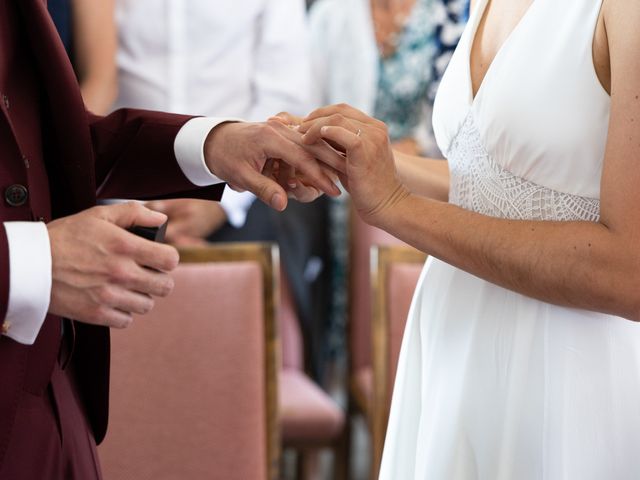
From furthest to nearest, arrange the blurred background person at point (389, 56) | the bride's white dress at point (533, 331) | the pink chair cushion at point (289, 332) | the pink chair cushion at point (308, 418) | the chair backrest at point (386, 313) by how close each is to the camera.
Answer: the blurred background person at point (389, 56) → the pink chair cushion at point (289, 332) → the pink chair cushion at point (308, 418) → the chair backrest at point (386, 313) → the bride's white dress at point (533, 331)

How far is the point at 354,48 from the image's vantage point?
340 cm

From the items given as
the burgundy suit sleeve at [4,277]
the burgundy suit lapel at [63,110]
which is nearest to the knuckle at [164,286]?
the burgundy suit sleeve at [4,277]

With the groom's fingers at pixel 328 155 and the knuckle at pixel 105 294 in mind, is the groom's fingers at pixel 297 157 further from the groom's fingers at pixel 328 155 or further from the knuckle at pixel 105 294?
the knuckle at pixel 105 294

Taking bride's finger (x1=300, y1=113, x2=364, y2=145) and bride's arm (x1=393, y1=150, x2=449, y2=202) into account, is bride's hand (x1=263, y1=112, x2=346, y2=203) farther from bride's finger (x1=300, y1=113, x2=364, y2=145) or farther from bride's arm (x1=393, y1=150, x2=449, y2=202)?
bride's arm (x1=393, y1=150, x2=449, y2=202)

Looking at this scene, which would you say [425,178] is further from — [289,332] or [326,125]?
[289,332]

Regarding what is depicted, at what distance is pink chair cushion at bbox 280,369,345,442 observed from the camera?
2625 millimetres

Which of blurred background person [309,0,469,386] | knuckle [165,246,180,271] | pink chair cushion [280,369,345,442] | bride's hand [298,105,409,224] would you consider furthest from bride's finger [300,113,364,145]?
blurred background person [309,0,469,386]

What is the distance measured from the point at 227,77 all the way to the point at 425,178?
5.73ft

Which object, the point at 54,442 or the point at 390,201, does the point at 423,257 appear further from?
the point at 54,442

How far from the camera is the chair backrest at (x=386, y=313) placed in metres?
2.00

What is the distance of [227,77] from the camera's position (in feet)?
10.2

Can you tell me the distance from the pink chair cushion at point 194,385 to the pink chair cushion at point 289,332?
1118 millimetres

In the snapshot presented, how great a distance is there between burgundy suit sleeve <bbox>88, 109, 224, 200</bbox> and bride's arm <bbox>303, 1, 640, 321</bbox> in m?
0.24

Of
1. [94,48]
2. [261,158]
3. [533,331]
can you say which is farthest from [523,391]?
[94,48]
